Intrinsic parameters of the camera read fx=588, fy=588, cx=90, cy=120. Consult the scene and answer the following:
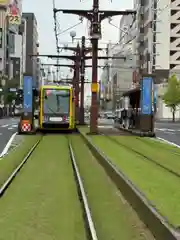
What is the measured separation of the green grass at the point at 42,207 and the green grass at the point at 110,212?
278mm

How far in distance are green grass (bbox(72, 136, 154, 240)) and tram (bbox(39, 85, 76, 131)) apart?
2472 centimetres

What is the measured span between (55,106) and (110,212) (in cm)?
3082

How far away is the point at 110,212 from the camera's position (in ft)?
30.4

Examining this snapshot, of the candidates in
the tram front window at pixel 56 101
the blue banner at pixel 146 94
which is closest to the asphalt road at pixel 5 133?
the tram front window at pixel 56 101

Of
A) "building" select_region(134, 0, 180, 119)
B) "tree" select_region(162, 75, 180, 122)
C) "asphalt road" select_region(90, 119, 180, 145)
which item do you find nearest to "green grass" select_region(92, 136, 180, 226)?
"asphalt road" select_region(90, 119, 180, 145)

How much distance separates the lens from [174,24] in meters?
113

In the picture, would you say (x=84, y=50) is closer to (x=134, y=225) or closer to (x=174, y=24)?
(x=134, y=225)

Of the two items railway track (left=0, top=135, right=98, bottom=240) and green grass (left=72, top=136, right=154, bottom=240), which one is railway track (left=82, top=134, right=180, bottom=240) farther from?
railway track (left=0, top=135, right=98, bottom=240)

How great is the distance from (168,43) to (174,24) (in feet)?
12.5

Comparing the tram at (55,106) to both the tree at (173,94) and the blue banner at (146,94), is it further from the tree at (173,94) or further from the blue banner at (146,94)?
the tree at (173,94)

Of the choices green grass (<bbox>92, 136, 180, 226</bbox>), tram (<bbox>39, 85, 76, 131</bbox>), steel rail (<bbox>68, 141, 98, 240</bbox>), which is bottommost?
steel rail (<bbox>68, 141, 98, 240</bbox>)

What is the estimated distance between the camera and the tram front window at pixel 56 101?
130 feet

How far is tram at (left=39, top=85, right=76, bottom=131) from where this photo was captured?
3966 cm

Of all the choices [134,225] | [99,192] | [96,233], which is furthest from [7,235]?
[99,192]
